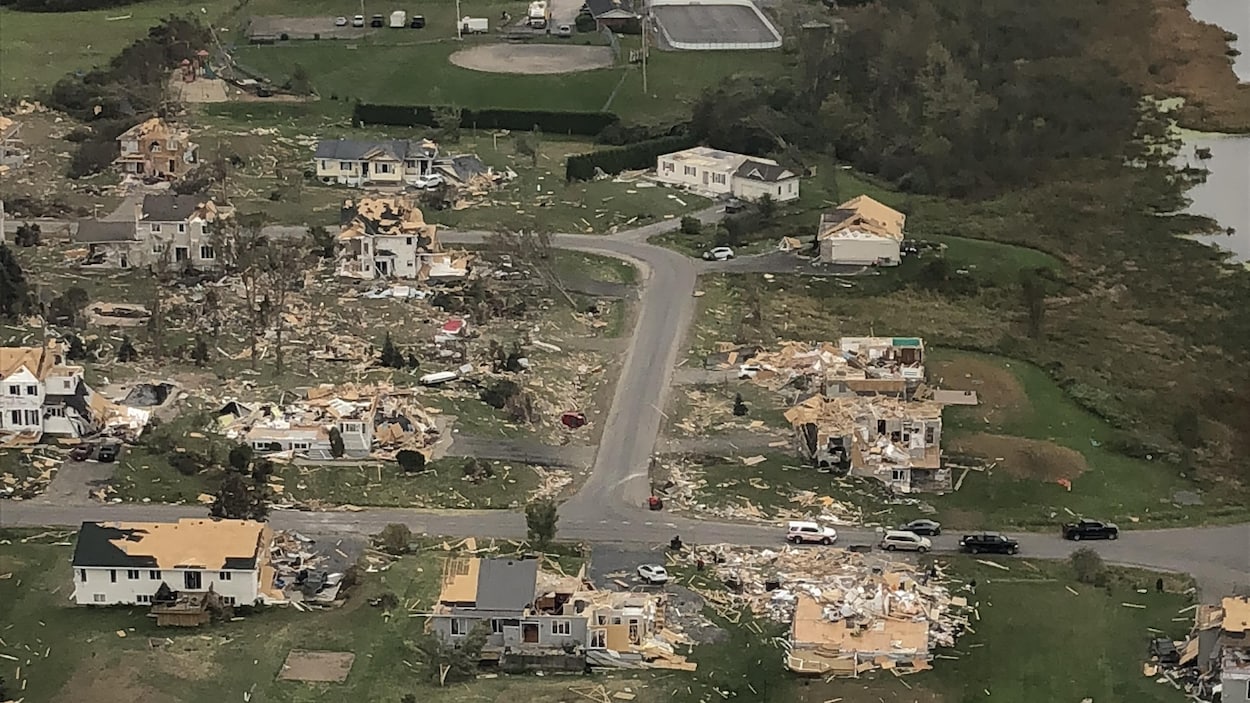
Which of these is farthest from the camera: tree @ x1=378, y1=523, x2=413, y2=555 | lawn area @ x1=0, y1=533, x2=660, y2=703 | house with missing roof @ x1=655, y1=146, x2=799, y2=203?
house with missing roof @ x1=655, y1=146, x2=799, y2=203

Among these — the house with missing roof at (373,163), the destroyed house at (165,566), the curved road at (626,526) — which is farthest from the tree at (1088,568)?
the house with missing roof at (373,163)

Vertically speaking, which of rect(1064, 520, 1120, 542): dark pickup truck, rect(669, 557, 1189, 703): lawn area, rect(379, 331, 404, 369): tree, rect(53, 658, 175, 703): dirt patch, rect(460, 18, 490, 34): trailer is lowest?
rect(53, 658, 175, 703): dirt patch

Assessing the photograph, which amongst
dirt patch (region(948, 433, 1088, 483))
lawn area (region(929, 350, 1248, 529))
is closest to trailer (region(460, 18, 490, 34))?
lawn area (region(929, 350, 1248, 529))

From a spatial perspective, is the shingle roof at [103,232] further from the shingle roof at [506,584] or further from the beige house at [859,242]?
the shingle roof at [506,584]

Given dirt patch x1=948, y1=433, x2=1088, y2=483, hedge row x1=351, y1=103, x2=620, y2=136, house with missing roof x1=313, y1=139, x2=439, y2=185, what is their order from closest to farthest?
1. dirt patch x1=948, y1=433, x2=1088, y2=483
2. house with missing roof x1=313, y1=139, x2=439, y2=185
3. hedge row x1=351, y1=103, x2=620, y2=136

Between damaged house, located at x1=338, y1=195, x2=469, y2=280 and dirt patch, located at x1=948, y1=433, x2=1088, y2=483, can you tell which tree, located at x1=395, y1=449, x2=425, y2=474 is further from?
damaged house, located at x1=338, y1=195, x2=469, y2=280

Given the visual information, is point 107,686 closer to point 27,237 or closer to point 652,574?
point 652,574

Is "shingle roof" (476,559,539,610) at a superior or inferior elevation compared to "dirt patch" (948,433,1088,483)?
superior
